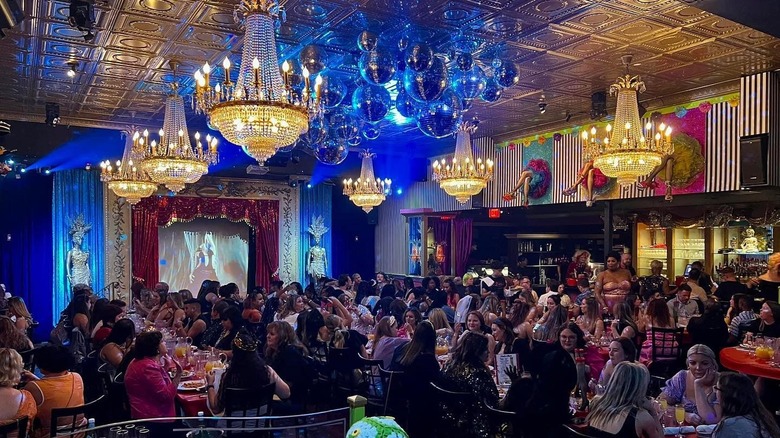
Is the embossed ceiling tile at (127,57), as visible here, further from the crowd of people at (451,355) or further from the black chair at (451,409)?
the black chair at (451,409)

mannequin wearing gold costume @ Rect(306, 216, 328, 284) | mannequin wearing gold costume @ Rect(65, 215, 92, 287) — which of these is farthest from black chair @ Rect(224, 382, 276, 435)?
mannequin wearing gold costume @ Rect(306, 216, 328, 284)

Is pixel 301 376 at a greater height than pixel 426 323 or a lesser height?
lesser

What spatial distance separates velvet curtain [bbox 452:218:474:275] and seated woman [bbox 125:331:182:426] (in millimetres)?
11341

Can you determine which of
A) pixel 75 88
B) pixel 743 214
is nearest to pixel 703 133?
pixel 743 214

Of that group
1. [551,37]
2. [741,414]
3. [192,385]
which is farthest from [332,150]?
[741,414]

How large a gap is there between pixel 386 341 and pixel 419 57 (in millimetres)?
3085

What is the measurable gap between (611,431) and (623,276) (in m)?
6.11

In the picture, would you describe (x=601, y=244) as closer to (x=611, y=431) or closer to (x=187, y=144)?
(x=187, y=144)

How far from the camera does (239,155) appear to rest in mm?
14438

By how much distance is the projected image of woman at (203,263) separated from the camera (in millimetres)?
16031

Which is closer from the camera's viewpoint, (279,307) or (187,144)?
(187,144)

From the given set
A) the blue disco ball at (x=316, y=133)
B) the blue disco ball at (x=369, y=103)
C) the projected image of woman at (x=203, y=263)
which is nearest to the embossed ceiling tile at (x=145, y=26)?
the blue disco ball at (x=316, y=133)

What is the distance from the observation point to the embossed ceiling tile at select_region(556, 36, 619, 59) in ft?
23.2

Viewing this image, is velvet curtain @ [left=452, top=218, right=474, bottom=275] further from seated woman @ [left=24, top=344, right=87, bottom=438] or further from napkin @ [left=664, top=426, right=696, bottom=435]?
seated woman @ [left=24, top=344, right=87, bottom=438]
